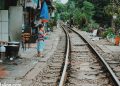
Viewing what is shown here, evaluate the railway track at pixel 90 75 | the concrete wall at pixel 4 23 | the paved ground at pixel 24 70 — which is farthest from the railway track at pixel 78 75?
the concrete wall at pixel 4 23

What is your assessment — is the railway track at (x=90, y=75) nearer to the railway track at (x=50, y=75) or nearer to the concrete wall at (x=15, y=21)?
the railway track at (x=50, y=75)

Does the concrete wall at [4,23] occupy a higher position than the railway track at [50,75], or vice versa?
the concrete wall at [4,23]

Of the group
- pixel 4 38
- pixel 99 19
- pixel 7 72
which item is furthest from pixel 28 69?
pixel 99 19

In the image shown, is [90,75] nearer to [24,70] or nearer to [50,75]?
[50,75]

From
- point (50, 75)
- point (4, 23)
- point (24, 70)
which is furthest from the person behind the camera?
point (4, 23)

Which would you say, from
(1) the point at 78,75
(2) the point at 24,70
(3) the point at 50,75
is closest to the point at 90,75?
(1) the point at 78,75

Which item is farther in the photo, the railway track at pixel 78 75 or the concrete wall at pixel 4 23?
the concrete wall at pixel 4 23

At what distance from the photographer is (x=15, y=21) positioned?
20203 mm

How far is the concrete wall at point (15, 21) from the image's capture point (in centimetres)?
2011

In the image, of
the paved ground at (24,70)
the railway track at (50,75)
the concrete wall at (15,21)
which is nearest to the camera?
the railway track at (50,75)

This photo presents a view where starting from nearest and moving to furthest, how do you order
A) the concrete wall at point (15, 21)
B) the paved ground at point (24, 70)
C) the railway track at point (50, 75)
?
the railway track at point (50, 75)
the paved ground at point (24, 70)
the concrete wall at point (15, 21)

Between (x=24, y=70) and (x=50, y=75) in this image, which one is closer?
(x=50, y=75)

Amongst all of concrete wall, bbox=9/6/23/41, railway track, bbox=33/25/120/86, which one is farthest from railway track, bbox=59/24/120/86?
concrete wall, bbox=9/6/23/41

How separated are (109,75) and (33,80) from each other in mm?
2814
